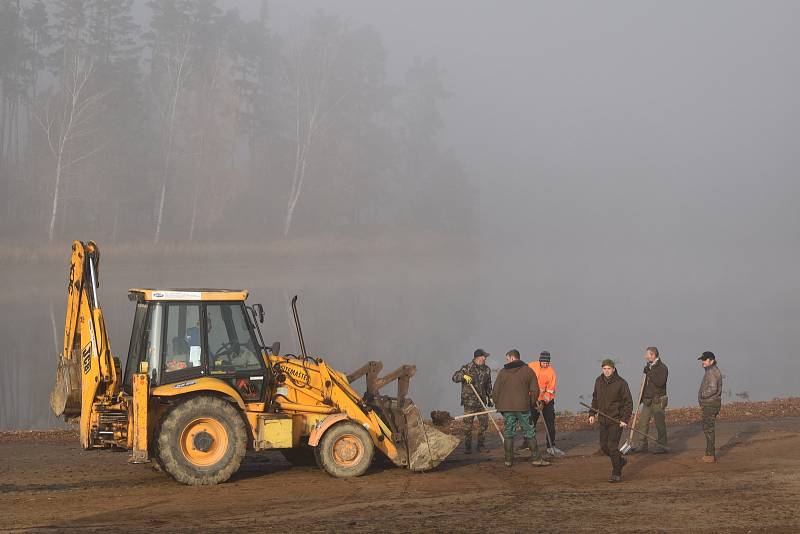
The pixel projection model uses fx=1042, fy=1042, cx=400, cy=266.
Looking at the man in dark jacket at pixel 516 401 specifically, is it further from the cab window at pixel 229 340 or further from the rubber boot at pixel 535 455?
the cab window at pixel 229 340

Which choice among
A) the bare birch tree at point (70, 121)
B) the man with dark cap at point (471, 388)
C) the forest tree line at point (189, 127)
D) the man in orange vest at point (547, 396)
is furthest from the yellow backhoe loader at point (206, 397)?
the forest tree line at point (189, 127)

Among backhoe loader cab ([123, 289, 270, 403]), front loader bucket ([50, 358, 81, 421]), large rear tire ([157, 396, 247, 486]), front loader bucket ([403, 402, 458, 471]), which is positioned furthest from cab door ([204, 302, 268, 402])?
front loader bucket ([403, 402, 458, 471])

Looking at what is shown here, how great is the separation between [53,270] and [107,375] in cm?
4610

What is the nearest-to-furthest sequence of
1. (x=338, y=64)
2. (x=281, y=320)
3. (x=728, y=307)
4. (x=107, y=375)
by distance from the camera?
(x=107, y=375), (x=281, y=320), (x=728, y=307), (x=338, y=64)

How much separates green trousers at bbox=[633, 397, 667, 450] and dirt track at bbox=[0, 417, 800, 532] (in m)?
0.45

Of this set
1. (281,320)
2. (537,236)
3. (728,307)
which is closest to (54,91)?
(281,320)

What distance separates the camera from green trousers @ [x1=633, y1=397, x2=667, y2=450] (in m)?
16.3

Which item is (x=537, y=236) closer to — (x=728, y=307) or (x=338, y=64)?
(x=338, y=64)

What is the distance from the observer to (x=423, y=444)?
14.1m

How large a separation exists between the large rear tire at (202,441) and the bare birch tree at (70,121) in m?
46.0

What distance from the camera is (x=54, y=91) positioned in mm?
70188

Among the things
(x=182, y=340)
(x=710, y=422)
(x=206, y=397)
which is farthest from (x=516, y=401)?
(x=182, y=340)

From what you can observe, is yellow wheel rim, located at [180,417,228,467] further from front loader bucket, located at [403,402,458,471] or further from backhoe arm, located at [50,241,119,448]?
front loader bucket, located at [403,402,458,471]

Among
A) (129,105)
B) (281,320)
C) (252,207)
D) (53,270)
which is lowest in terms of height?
(281,320)
